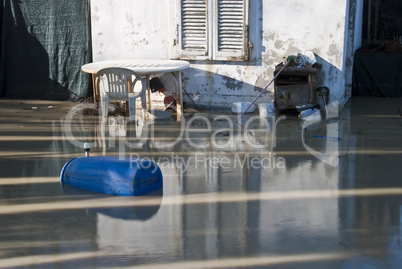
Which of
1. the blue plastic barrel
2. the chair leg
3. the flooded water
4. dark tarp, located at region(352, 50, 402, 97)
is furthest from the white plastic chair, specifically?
dark tarp, located at region(352, 50, 402, 97)

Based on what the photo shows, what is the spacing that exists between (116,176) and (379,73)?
7.82 m

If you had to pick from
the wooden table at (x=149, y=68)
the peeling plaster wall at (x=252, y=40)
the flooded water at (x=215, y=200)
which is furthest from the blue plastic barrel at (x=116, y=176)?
the peeling plaster wall at (x=252, y=40)

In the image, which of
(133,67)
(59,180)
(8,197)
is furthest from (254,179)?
(133,67)

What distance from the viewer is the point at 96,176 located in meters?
5.36

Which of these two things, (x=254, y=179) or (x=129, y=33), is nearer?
(x=254, y=179)

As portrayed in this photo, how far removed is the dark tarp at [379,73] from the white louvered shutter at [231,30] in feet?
10.1

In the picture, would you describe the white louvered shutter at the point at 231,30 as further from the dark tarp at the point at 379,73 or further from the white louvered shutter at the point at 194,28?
the dark tarp at the point at 379,73

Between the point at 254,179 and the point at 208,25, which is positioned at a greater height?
the point at 208,25

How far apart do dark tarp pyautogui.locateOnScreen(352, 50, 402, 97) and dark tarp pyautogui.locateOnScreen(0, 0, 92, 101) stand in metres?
5.82

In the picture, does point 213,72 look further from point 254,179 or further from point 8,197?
point 8,197

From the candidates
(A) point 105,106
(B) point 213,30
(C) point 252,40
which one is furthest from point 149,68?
(C) point 252,40

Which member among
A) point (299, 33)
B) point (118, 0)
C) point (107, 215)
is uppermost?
point (118, 0)

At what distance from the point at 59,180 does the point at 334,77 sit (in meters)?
5.71

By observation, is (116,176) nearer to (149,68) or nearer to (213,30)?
(149,68)
